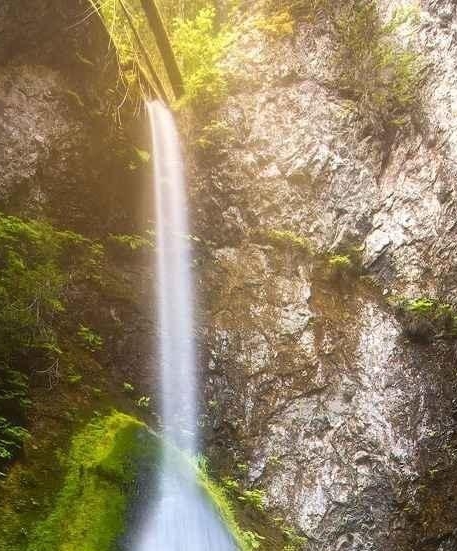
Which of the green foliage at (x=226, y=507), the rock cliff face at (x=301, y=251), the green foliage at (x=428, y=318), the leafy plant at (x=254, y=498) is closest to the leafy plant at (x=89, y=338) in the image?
the rock cliff face at (x=301, y=251)

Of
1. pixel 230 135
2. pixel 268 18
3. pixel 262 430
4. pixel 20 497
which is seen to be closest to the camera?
pixel 20 497

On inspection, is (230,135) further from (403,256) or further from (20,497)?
(20,497)

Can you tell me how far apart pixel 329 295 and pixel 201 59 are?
5.54 metres

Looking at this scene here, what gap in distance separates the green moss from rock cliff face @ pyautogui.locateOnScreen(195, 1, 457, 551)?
1924mm

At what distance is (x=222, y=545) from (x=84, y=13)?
761 centimetres

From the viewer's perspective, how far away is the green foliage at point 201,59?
990 centimetres

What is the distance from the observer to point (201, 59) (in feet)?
33.1

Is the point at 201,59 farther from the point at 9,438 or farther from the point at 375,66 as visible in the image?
the point at 9,438

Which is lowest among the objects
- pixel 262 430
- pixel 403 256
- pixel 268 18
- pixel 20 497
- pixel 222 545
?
pixel 222 545

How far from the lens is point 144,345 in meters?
6.91

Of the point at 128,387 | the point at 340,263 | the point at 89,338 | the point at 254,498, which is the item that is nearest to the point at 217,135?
the point at 340,263

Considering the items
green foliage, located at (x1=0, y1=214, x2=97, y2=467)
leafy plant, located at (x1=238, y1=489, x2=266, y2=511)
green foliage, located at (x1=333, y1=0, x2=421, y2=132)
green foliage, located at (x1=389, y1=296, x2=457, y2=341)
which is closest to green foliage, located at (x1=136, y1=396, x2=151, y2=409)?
green foliage, located at (x1=0, y1=214, x2=97, y2=467)

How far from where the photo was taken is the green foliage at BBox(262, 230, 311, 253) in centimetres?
878


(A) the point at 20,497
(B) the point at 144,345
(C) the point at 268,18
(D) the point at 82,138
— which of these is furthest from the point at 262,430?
(C) the point at 268,18
